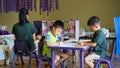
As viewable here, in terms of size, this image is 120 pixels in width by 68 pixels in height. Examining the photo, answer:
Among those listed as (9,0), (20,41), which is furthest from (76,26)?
(9,0)

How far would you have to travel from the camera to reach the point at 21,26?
468 cm

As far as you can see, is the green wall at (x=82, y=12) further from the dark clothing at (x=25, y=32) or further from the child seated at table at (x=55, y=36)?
the child seated at table at (x=55, y=36)

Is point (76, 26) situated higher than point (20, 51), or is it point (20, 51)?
point (76, 26)

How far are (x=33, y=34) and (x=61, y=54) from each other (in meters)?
1.03

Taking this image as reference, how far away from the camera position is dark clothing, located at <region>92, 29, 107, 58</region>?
3.42 meters

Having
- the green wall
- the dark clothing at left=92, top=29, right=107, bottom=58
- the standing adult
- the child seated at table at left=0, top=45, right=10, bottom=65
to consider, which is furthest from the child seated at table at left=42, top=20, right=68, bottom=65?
the green wall

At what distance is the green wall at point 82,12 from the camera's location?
7.63 metres

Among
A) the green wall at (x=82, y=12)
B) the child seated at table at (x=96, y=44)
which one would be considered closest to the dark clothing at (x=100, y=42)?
the child seated at table at (x=96, y=44)

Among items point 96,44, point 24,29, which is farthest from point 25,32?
point 96,44

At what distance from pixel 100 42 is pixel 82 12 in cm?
472

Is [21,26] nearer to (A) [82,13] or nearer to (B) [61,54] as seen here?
(B) [61,54]

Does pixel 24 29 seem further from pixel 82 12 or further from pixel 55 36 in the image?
pixel 82 12

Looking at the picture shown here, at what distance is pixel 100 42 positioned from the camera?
344 cm

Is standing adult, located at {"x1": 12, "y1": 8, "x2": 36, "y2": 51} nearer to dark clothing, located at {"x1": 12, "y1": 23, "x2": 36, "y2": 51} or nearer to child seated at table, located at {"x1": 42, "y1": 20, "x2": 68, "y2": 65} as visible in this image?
dark clothing, located at {"x1": 12, "y1": 23, "x2": 36, "y2": 51}
